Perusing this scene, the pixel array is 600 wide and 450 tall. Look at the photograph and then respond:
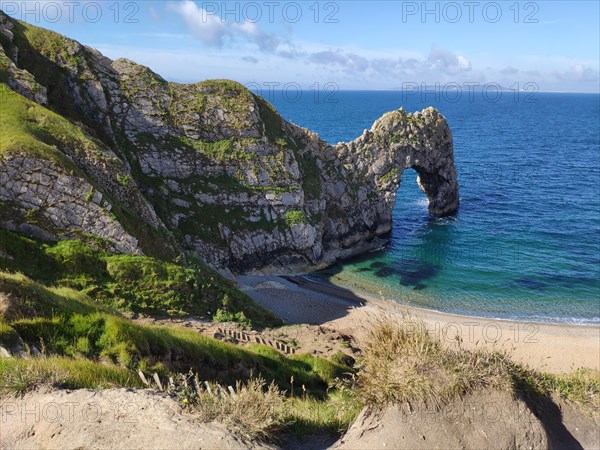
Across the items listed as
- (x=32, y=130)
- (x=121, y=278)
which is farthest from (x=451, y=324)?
(x=32, y=130)

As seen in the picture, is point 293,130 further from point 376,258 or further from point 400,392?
point 400,392

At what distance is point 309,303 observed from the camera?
45.3 m

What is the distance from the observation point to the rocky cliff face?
1374 inches

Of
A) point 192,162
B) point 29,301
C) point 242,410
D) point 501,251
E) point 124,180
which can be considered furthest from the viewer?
point 501,251

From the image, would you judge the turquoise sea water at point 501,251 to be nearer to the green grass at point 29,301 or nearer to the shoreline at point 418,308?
the shoreline at point 418,308

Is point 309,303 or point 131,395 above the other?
point 131,395

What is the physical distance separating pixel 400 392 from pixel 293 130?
52440 millimetres

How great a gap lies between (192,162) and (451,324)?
3249 cm

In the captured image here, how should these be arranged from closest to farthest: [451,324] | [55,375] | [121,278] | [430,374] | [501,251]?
[55,375]
[430,374]
[121,278]
[451,324]
[501,251]

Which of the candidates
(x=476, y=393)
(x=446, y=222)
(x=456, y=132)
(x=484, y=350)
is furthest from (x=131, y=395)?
(x=456, y=132)

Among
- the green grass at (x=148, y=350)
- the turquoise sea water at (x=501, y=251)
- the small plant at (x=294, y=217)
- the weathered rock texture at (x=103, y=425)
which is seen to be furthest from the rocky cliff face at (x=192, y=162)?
the weathered rock texture at (x=103, y=425)

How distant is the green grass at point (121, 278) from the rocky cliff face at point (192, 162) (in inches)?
79.1

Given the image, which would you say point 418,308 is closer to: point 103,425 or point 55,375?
point 55,375

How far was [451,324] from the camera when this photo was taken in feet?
130
